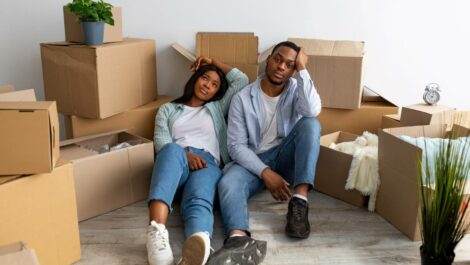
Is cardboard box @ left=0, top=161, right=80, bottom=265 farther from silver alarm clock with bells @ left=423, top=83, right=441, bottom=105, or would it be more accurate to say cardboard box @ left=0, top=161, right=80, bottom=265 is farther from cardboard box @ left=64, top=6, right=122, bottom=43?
silver alarm clock with bells @ left=423, top=83, right=441, bottom=105

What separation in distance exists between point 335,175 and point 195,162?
2.27 ft

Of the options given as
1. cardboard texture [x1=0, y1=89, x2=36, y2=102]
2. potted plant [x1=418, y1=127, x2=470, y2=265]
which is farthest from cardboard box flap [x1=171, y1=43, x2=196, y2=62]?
potted plant [x1=418, y1=127, x2=470, y2=265]

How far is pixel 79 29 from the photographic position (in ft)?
6.88

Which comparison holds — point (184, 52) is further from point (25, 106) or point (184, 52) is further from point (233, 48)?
point (25, 106)

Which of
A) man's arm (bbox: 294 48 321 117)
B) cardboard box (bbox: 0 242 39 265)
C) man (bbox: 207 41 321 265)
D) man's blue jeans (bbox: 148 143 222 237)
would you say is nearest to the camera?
cardboard box (bbox: 0 242 39 265)

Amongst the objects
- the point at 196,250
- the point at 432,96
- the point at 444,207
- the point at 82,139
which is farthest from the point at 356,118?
the point at 82,139

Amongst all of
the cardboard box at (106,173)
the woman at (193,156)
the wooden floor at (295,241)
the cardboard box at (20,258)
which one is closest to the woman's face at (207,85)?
the woman at (193,156)

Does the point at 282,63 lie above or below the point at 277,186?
above

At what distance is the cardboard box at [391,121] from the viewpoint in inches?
91.4

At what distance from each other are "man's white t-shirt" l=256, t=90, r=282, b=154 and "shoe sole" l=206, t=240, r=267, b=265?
1.93 feet

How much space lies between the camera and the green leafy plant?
1.99 meters

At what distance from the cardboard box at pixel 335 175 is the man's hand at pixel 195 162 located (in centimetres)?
60

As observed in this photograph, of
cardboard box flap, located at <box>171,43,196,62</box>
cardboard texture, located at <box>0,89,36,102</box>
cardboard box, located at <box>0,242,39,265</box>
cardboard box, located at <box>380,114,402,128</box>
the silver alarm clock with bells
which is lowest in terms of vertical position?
cardboard box, located at <box>0,242,39,265</box>

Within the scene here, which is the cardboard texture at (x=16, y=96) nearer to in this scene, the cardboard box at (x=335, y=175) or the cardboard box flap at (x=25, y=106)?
the cardboard box flap at (x=25, y=106)
